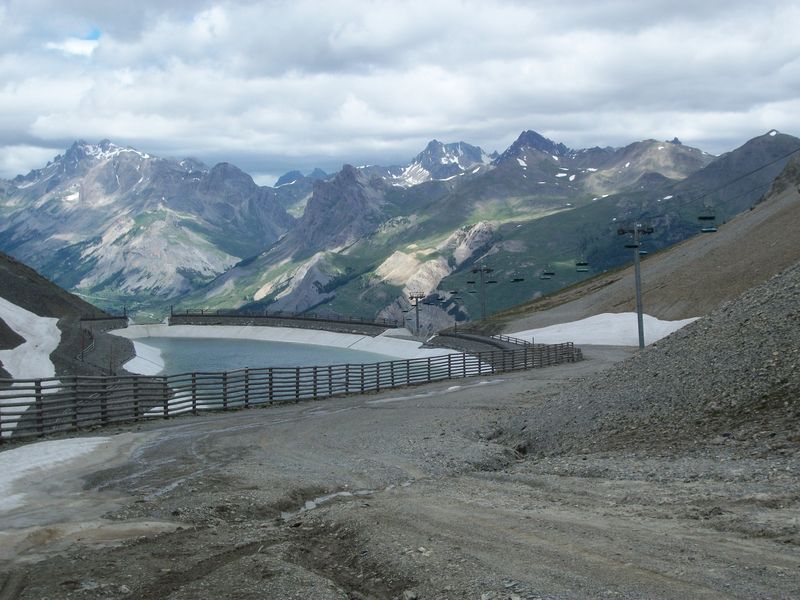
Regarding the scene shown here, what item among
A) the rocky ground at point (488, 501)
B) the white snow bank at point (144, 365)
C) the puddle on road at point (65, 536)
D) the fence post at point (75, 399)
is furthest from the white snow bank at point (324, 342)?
the puddle on road at point (65, 536)

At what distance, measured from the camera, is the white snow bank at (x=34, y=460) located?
609 inches

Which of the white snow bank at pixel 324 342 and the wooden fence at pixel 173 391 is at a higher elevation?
the wooden fence at pixel 173 391

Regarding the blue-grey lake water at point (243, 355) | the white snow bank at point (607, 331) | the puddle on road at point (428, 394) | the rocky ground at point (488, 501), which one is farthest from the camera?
the blue-grey lake water at point (243, 355)

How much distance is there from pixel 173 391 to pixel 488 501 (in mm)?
26080

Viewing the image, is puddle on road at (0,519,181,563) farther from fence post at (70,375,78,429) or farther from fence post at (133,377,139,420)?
fence post at (133,377,139,420)

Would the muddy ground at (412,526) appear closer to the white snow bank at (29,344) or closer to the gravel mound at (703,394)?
the gravel mound at (703,394)

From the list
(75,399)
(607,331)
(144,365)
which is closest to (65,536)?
(75,399)

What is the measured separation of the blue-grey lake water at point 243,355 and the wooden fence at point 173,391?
44305mm

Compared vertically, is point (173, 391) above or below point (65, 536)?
below

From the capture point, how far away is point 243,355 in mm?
141000

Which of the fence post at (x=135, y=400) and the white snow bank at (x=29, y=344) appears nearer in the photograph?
the fence post at (x=135, y=400)

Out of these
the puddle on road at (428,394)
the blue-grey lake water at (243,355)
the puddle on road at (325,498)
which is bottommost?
the blue-grey lake water at (243,355)

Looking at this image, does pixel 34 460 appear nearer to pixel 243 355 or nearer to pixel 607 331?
pixel 607 331

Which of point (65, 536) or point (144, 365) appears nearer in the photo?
point (65, 536)
